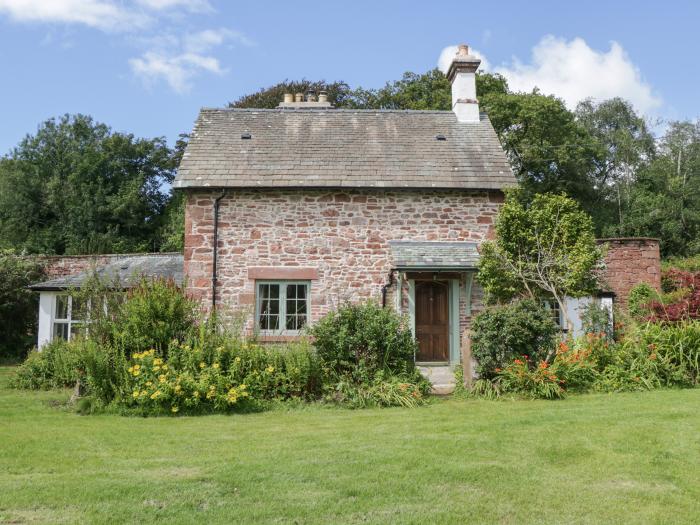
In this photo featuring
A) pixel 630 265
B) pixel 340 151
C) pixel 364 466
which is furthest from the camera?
pixel 630 265

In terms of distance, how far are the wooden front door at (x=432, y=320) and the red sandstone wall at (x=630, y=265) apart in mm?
5211

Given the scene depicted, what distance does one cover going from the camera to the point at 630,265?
1616cm

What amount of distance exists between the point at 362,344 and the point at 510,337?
2520 millimetres

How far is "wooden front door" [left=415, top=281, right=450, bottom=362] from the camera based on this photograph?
14.0m

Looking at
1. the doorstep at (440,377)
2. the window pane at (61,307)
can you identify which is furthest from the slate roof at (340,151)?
the window pane at (61,307)

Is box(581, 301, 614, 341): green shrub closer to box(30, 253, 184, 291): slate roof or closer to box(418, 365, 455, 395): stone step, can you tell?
box(418, 365, 455, 395): stone step

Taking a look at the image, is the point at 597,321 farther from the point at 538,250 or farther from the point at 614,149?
the point at 614,149

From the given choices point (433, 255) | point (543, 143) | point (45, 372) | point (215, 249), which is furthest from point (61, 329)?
point (543, 143)

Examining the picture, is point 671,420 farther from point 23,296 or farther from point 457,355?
point 23,296

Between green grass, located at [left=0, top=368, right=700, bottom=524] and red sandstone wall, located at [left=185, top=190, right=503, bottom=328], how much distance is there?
5228 mm

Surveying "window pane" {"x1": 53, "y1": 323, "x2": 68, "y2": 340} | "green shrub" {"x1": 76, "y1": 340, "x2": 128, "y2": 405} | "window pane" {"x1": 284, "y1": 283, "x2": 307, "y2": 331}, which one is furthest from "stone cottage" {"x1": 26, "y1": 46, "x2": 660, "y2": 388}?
"green shrub" {"x1": 76, "y1": 340, "x2": 128, "y2": 405}

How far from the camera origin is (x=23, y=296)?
17.9m

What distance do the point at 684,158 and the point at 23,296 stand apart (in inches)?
1322

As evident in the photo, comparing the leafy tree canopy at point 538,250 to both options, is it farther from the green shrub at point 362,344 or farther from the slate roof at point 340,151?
the green shrub at point 362,344
